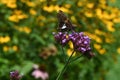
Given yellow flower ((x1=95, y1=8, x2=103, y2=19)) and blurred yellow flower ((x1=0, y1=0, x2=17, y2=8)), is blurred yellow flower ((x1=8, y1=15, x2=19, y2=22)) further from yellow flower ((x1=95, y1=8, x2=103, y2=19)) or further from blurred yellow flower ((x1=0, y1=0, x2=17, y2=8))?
yellow flower ((x1=95, y1=8, x2=103, y2=19))

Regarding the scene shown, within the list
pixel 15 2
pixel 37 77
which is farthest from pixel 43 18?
pixel 37 77

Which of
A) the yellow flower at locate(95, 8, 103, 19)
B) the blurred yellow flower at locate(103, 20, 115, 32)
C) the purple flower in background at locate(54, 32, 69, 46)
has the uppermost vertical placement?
the purple flower in background at locate(54, 32, 69, 46)

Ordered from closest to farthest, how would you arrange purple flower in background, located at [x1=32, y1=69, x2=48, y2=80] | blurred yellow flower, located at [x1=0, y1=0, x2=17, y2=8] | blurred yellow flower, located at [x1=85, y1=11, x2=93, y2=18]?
purple flower in background, located at [x1=32, y1=69, x2=48, y2=80], blurred yellow flower, located at [x1=0, y1=0, x2=17, y2=8], blurred yellow flower, located at [x1=85, y1=11, x2=93, y2=18]

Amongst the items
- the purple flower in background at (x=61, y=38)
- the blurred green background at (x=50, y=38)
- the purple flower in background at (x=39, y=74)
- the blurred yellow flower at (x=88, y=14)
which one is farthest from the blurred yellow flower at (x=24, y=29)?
the purple flower in background at (x=61, y=38)

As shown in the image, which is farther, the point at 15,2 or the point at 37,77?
the point at 15,2

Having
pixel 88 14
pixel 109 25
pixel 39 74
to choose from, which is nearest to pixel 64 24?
pixel 39 74

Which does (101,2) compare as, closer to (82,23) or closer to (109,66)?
(82,23)

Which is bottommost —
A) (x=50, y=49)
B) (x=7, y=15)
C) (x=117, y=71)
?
(x=117, y=71)

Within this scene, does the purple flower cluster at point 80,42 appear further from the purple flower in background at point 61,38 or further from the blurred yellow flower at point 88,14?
the blurred yellow flower at point 88,14

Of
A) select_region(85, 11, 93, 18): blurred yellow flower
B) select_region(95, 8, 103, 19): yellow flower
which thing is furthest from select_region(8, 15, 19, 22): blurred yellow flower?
select_region(95, 8, 103, 19): yellow flower
